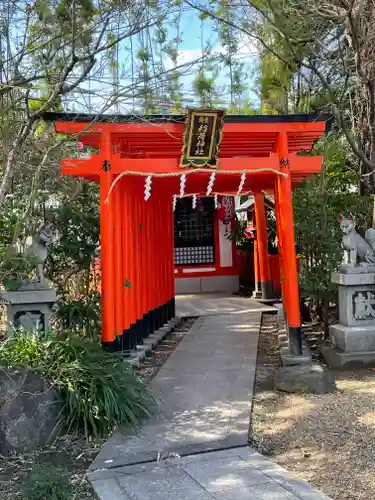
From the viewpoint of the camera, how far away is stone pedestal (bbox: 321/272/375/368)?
7.45 metres

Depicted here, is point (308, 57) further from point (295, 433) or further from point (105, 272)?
point (295, 433)

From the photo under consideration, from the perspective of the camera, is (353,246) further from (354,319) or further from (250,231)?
(250,231)

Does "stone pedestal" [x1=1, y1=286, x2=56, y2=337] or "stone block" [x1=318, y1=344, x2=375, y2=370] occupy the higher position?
"stone pedestal" [x1=1, y1=286, x2=56, y2=337]

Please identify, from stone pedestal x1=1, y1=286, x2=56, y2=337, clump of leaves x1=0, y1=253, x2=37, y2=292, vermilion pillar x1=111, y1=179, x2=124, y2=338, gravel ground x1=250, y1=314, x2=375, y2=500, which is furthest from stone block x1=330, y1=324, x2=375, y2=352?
clump of leaves x1=0, y1=253, x2=37, y2=292

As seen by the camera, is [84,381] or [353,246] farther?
[353,246]

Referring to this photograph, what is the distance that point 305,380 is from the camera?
20.1 ft

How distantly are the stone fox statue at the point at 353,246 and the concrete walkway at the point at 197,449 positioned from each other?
209cm

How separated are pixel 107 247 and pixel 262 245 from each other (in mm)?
7778

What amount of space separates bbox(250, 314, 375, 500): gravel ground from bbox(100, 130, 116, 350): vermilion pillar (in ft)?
6.71

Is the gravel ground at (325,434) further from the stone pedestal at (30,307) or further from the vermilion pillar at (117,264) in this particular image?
the stone pedestal at (30,307)

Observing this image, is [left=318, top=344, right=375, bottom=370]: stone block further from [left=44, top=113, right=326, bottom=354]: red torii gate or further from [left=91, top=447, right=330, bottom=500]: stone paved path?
[left=91, top=447, right=330, bottom=500]: stone paved path

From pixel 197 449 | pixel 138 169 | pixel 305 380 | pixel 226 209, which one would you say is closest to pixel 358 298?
pixel 305 380

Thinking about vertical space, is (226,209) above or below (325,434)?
above

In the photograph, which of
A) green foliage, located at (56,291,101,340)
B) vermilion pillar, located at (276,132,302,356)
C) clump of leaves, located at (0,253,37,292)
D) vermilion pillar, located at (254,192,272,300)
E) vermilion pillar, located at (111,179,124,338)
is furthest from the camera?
vermilion pillar, located at (254,192,272,300)
